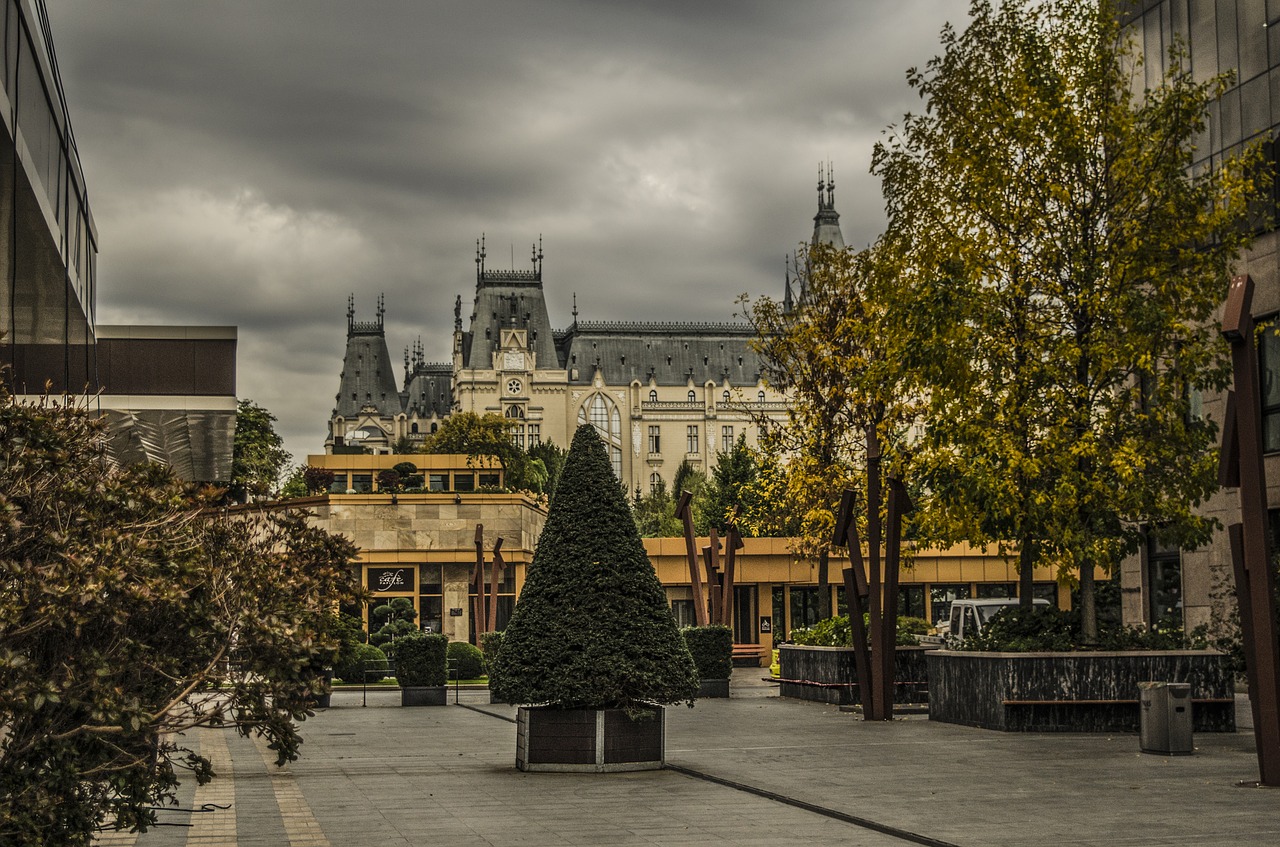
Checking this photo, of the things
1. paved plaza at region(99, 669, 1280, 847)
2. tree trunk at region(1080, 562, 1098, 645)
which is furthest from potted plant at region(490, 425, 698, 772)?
tree trunk at region(1080, 562, 1098, 645)

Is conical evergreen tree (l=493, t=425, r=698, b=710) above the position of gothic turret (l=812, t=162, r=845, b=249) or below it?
below

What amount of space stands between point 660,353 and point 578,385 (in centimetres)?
1292

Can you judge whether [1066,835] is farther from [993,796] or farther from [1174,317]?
[1174,317]

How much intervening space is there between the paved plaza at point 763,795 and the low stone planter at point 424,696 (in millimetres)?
9275

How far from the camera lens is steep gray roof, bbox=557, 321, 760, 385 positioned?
620 feet

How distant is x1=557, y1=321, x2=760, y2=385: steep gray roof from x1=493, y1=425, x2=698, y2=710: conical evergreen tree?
170256 mm

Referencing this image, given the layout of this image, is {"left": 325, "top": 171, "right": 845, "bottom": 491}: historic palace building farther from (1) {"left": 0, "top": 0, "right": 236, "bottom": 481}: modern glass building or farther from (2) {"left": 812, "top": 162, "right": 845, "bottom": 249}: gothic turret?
(1) {"left": 0, "top": 0, "right": 236, "bottom": 481}: modern glass building

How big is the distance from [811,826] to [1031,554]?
11.8m

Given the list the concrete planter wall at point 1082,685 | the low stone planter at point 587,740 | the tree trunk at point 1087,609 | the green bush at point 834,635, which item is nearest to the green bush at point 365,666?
the green bush at point 834,635

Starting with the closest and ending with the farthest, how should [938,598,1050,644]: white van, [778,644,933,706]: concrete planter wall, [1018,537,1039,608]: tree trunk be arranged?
1. [1018,537,1039,608]: tree trunk
2. [778,644,933,706]: concrete planter wall
3. [938,598,1050,644]: white van

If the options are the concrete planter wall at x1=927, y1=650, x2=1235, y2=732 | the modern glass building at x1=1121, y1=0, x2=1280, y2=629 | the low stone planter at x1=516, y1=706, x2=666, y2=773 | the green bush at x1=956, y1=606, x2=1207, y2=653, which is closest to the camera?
the low stone planter at x1=516, y1=706, x2=666, y2=773

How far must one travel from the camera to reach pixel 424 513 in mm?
59125

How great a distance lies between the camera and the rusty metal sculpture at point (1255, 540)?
13.8 meters

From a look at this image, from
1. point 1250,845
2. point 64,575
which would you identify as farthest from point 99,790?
point 1250,845
